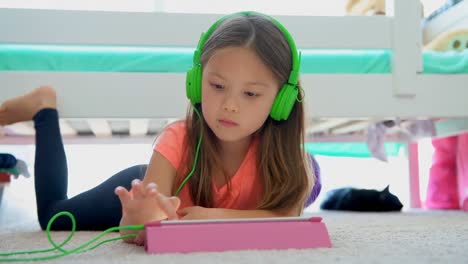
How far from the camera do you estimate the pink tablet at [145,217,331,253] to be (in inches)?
23.2

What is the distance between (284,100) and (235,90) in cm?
9

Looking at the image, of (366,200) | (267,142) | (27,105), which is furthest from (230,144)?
(366,200)

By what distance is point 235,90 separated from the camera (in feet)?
2.68

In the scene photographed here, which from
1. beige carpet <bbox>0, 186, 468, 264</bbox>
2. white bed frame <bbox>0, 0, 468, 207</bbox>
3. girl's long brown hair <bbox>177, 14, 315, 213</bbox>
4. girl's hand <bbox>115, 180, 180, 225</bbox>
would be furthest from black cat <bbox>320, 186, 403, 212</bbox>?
girl's hand <bbox>115, 180, 180, 225</bbox>

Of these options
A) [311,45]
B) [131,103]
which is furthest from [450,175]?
[131,103]

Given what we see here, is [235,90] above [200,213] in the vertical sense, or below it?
above

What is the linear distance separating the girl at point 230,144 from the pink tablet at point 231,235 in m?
0.13

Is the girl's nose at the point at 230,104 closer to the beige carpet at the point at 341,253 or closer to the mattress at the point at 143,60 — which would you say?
the beige carpet at the point at 341,253

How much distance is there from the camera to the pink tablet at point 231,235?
23.2 inches

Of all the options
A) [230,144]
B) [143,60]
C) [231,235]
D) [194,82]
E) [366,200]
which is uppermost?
[143,60]

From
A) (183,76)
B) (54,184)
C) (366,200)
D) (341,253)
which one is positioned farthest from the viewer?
(366,200)

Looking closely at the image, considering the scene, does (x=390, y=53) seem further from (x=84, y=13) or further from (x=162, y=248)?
(x=162, y=248)

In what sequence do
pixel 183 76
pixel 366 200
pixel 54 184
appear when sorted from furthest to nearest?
pixel 366 200 → pixel 183 76 → pixel 54 184

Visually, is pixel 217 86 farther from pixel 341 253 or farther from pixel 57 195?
pixel 57 195
